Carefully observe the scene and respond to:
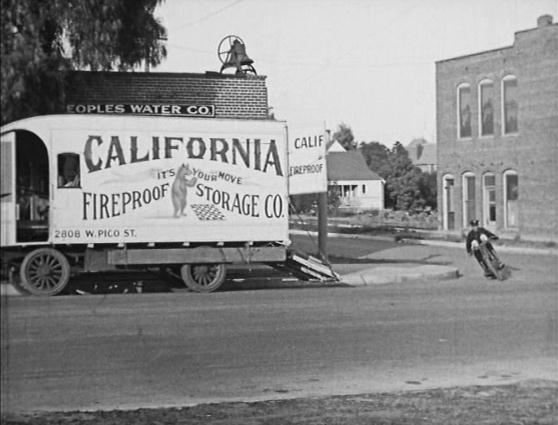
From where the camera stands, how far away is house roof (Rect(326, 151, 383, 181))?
601 centimetres

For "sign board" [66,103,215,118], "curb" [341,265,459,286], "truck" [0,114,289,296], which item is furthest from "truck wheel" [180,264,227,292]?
"sign board" [66,103,215,118]

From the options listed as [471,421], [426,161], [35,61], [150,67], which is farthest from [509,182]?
[35,61]

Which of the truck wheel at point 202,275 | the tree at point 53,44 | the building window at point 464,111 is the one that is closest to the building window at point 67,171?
the tree at point 53,44

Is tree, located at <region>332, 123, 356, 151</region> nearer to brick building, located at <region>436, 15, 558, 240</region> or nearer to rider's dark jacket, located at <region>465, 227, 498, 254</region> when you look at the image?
brick building, located at <region>436, 15, 558, 240</region>

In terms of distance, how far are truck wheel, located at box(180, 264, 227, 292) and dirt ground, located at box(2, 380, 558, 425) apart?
14.9ft

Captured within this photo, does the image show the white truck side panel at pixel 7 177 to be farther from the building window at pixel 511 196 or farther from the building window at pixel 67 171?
the building window at pixel 511 196

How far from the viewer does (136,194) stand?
828 cm

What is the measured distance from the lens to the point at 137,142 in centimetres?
748

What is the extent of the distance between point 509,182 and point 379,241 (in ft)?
4.06

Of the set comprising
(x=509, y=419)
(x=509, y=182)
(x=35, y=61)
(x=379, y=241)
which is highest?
(x=35, y=61)

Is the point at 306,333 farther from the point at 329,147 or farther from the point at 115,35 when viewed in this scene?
the point at 115,35

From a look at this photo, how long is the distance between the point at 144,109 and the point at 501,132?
2.76 metres

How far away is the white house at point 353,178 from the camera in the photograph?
598cm

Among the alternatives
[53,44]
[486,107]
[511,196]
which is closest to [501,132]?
[486,107]
